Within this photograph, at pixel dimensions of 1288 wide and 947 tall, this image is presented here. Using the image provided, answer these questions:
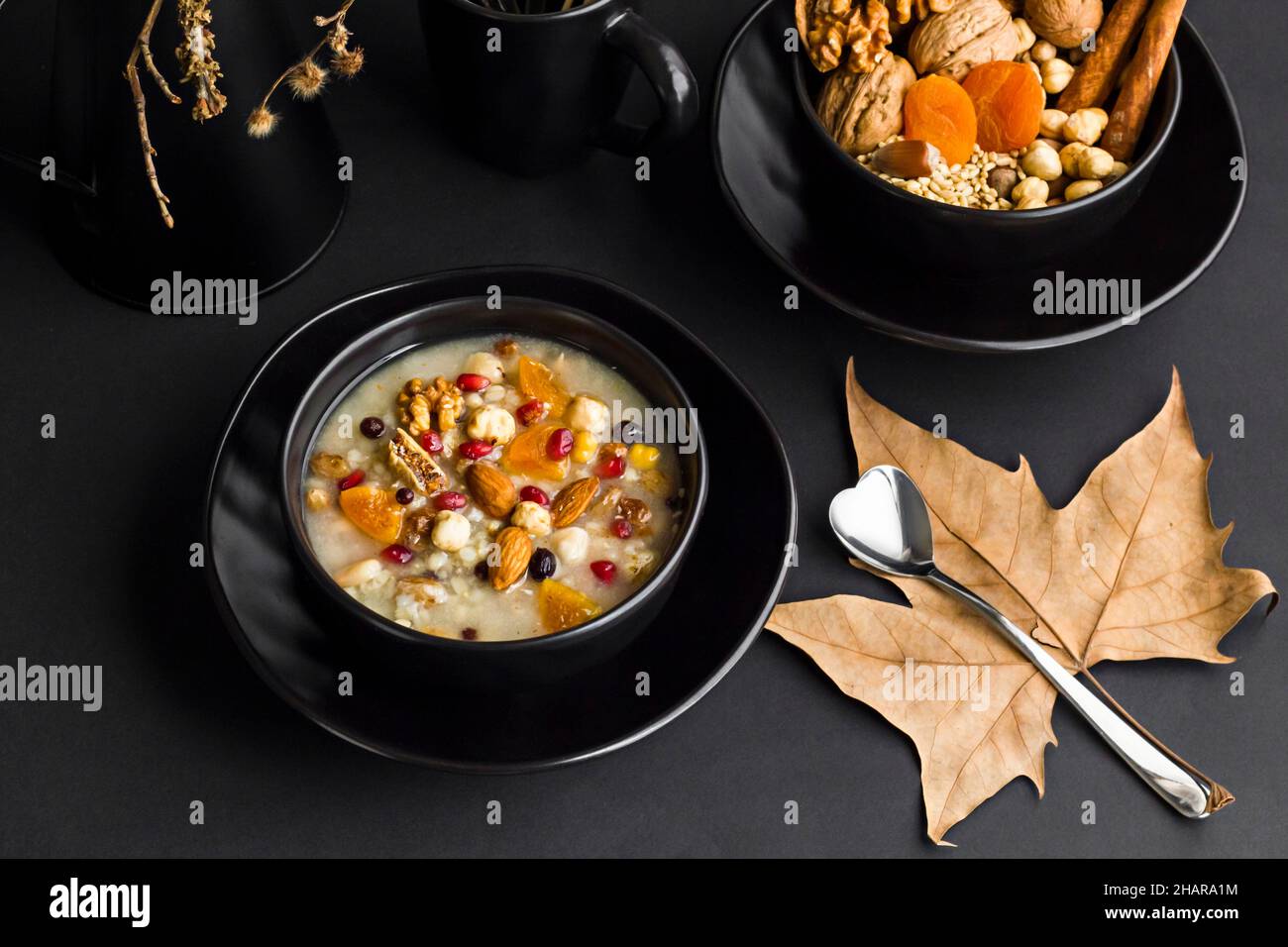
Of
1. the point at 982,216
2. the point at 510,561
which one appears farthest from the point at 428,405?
the point at 982,216

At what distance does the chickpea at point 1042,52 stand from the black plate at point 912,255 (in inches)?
5.4

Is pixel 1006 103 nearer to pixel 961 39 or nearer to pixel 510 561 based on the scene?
pixel 961 39

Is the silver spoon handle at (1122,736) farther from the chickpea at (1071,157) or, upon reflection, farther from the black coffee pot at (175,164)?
the black coffee pot at (175,164)

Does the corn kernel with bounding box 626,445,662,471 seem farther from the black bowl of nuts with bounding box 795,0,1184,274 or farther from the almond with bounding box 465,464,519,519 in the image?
the black bowl of nuts with bounding box 795,0,1184,274

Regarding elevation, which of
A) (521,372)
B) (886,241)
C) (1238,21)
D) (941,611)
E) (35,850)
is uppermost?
(1238,21)

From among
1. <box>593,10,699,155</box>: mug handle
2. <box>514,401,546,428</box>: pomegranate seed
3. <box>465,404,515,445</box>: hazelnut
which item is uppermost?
<box>593,10,699,155</box>: mug handle

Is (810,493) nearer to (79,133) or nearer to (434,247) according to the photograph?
(434,247)

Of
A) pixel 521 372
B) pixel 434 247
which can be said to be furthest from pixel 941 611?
pixel 434 247

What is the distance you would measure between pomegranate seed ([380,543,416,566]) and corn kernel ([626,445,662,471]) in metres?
0.20

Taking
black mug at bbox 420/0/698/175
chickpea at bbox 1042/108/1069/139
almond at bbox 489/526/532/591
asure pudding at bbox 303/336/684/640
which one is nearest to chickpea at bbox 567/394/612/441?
asure pudding at bbox 303/336/684/640

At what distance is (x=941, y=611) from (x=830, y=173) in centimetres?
44

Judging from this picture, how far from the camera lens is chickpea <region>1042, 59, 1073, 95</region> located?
1.33 meters

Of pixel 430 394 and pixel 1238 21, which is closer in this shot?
pixel 430 394

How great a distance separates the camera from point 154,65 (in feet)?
3.48
